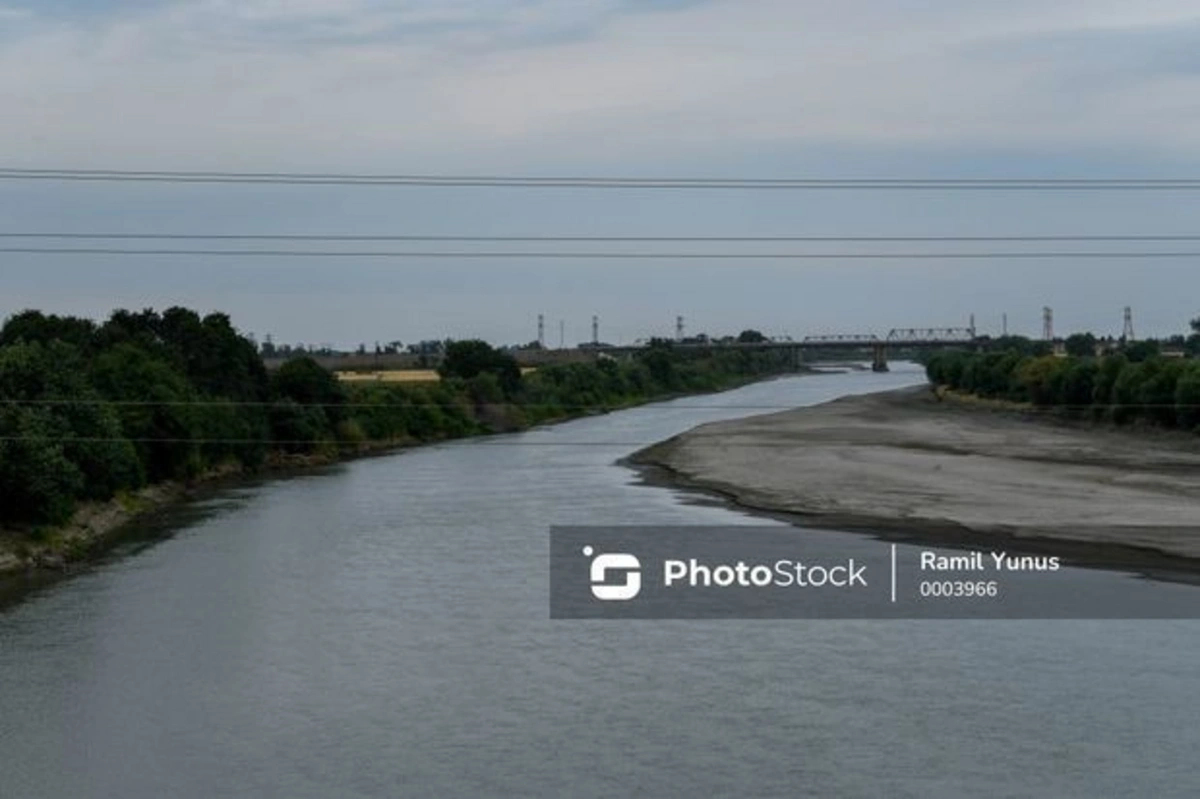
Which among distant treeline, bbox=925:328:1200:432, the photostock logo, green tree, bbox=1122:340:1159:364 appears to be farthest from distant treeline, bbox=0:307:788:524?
green tree, bbox=1122:340:1159:364

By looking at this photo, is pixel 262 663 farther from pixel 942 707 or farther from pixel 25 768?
pixel 942 707

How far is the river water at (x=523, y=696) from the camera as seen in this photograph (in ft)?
44.6

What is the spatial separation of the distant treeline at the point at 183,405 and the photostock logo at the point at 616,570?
9.03m

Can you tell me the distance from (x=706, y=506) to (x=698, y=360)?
83.9 meters

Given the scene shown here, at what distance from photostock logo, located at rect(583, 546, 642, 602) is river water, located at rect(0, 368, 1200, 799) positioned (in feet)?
2.84

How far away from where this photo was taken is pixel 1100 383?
5581 centimetres

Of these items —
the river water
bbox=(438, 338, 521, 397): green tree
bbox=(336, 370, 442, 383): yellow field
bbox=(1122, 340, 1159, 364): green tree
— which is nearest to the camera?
the river water

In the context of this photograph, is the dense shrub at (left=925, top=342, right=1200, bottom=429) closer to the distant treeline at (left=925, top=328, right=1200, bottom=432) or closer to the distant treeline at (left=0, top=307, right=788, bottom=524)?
the distant treeline at (left=925, top=328, right=1200, bottom=432)

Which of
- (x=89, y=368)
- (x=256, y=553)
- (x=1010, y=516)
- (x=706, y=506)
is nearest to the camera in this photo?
(x=256, y=553)

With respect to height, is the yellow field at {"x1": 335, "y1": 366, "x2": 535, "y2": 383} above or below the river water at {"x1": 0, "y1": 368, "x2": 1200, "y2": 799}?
above

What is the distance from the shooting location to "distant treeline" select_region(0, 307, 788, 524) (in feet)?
89.6

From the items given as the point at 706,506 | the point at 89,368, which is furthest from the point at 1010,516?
the point at 89,368

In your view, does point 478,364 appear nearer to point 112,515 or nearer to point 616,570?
point 112,515

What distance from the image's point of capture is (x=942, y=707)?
15.3m
